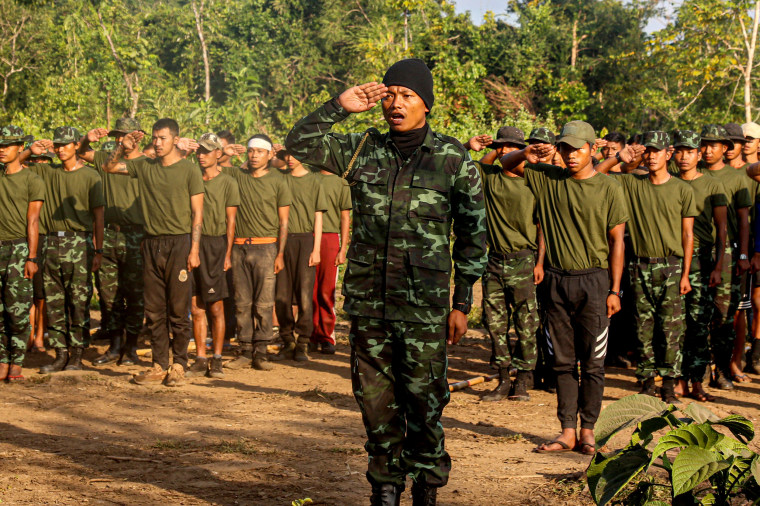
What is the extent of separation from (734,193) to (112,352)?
23.7 feet

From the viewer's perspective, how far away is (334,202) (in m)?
11.2

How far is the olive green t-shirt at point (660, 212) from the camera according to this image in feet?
26.5

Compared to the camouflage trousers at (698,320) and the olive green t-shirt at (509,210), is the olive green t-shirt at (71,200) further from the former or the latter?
the camouflage trousers at (698,320)

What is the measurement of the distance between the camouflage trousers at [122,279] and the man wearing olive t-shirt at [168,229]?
1061 millimetres

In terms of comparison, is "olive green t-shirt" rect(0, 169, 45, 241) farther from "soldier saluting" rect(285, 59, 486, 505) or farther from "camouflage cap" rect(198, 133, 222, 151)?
"soldier saluting" rect(285, 59, 486, 505)

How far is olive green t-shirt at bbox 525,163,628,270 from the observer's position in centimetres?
645

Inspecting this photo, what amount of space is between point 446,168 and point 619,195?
7.95 feet

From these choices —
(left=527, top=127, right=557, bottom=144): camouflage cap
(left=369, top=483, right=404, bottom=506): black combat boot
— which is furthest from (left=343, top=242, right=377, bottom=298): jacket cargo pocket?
(left=527, top=127, right=557, bottom=144): camouflage cap

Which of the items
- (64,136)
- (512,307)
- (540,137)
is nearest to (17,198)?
(64,136)

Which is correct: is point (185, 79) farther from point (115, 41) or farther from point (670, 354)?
point (670, 354)

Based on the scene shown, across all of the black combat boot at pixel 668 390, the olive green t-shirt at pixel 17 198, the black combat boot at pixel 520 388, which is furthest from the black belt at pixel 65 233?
the black combat boot at pixel 668 390

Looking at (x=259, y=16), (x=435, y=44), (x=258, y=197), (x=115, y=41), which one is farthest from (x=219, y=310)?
(x=259, y=16)

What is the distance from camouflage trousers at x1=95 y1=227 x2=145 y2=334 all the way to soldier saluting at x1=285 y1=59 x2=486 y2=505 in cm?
580

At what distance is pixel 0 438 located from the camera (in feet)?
21.8
